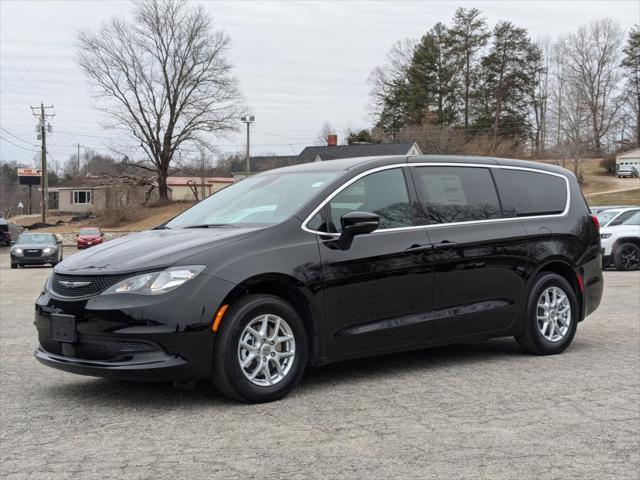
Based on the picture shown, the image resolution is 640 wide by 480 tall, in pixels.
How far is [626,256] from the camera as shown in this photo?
19.9 metres

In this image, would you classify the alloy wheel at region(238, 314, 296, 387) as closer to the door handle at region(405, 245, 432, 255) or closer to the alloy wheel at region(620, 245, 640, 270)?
the door handle at region(405, 245, 432, 255)

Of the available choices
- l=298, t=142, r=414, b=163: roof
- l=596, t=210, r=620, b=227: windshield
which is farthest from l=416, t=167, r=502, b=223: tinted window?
l=298, t=142, r=414, b=163: roof

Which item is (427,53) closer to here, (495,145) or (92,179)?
(495,145)

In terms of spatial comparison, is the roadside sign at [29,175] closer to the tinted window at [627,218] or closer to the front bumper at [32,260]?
the front bumper at [32,260]

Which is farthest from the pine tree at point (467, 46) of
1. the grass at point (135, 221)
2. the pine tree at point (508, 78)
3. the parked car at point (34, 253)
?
the parked car at point (34, 253)

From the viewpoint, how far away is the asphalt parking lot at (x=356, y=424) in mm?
4070

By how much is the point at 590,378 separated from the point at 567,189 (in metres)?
2.30

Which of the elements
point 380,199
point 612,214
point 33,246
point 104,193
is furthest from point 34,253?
point 104,193

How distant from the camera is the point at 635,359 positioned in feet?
23.4

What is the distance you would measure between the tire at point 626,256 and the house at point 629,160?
62192mm

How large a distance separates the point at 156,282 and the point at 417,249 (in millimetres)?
2204

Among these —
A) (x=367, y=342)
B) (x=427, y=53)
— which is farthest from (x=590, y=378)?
(x=427, y=53)

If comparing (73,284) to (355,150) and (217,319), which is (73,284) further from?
(355,150)

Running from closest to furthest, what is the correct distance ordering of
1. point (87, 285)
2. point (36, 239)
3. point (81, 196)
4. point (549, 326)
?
1. point (87, 285)
2. point (549, 326)
3. point (36, 239)
4. point (81, 196)
